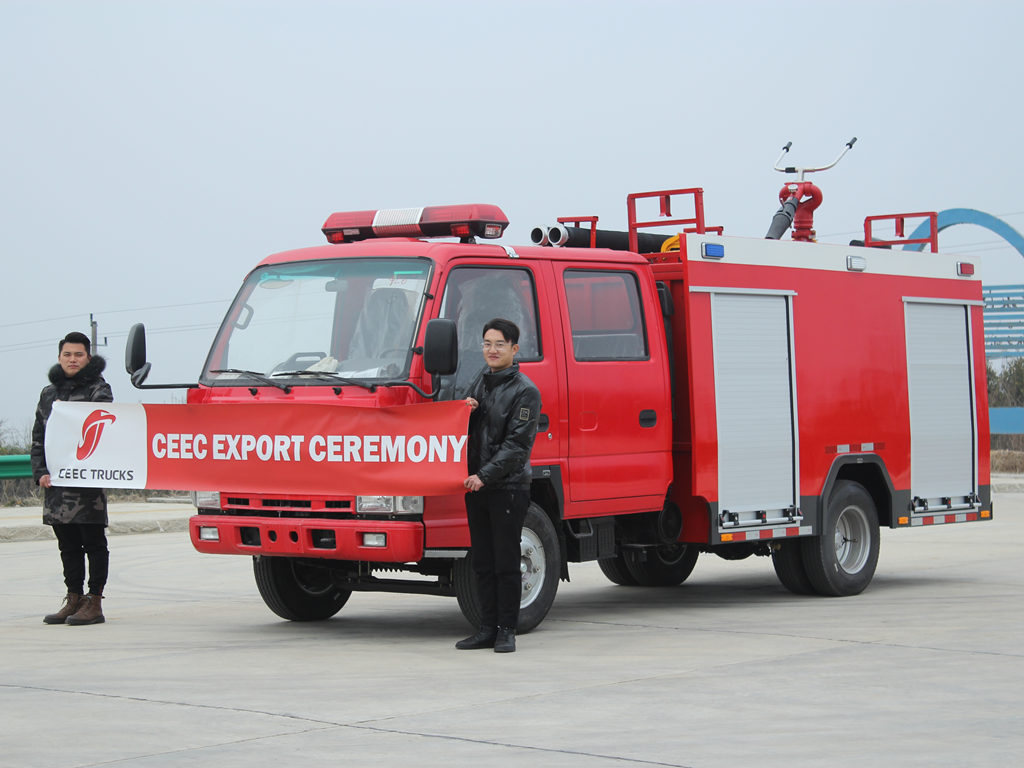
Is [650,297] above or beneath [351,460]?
above

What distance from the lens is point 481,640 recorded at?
9375 mm

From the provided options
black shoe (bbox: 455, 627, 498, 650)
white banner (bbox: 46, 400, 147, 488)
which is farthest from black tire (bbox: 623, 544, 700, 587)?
white banner (bbox: 46, 400, 147, 488)

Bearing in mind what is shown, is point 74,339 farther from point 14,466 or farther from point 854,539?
point 14,466

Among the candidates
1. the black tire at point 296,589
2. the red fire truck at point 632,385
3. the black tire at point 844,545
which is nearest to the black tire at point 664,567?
the red fire truck at point 632,385

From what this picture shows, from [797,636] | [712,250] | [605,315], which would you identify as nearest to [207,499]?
[605,315]

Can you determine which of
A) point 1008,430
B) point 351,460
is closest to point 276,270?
point 351,460

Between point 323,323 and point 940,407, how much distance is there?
20.0 ft

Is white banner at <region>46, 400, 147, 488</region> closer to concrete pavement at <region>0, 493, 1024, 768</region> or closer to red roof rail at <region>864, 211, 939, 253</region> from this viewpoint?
concrete pavement at <region>0, 493, 1024, 768</region>

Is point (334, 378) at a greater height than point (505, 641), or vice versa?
point (334, 378)

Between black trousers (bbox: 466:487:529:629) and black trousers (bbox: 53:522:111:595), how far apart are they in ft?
10.3

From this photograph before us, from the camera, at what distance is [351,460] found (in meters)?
9.46

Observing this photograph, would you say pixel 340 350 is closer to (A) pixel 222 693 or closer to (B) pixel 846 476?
(A) pixel 222 693

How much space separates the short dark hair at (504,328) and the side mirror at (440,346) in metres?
0.25

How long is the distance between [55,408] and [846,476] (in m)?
6.38
